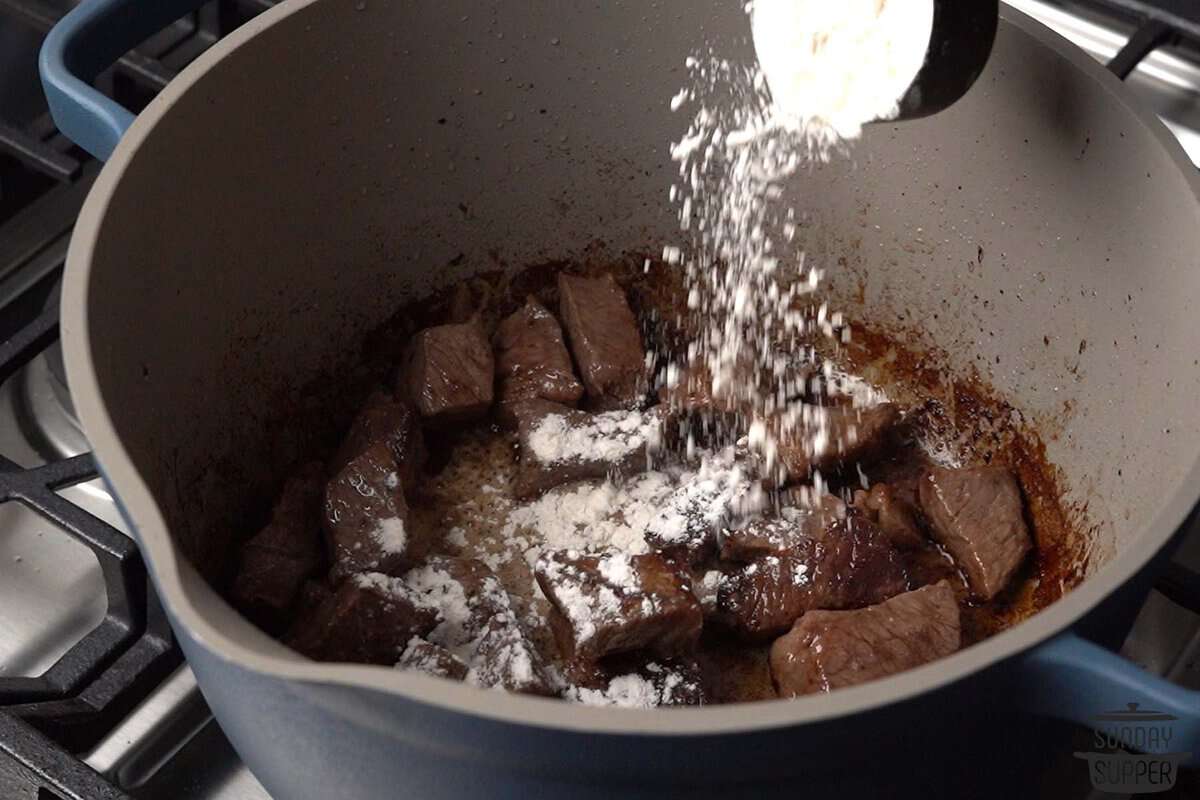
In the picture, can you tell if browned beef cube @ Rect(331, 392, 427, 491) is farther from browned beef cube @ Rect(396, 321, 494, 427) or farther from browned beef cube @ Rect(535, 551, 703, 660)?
browned beef cube @ Rect(535, 551, 703, 660)

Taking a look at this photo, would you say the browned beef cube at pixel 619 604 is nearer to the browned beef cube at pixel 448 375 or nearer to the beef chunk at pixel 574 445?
the beef chunk at pixel 574 445

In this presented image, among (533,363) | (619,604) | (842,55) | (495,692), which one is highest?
(842,55)

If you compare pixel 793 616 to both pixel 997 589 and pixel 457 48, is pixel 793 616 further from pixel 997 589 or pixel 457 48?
pixel 457 48

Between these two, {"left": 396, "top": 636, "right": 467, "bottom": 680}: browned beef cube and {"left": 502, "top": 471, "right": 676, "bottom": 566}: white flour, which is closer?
{"left": 396, "top": 636, "right": 467, "bottom": 680}: browned beef cube

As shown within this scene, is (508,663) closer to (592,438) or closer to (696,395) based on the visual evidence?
(592,438)

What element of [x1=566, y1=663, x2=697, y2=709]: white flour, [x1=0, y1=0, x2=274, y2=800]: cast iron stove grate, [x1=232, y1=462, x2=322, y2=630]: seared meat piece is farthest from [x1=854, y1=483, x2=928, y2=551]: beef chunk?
[x1=0, y1=0, x2=274, y2=800]: cast iron stove grate

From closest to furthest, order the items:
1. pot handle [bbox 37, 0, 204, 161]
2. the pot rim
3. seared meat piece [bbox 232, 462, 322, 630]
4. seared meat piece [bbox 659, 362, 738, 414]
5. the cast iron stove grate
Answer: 1. the pot rim
2. the cast iron stove grate
3. pot handle [bbox 37, 0, 204, 161]
4. seared meat piece [bbox 232, 462, 322, 630]
5. seared meat piece [bbox 659, 362, 738, 414]

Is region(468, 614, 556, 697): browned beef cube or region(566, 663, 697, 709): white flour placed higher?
region(468, 614, 556, 697): browned beef cube

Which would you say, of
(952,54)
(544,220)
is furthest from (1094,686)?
(544,220)
